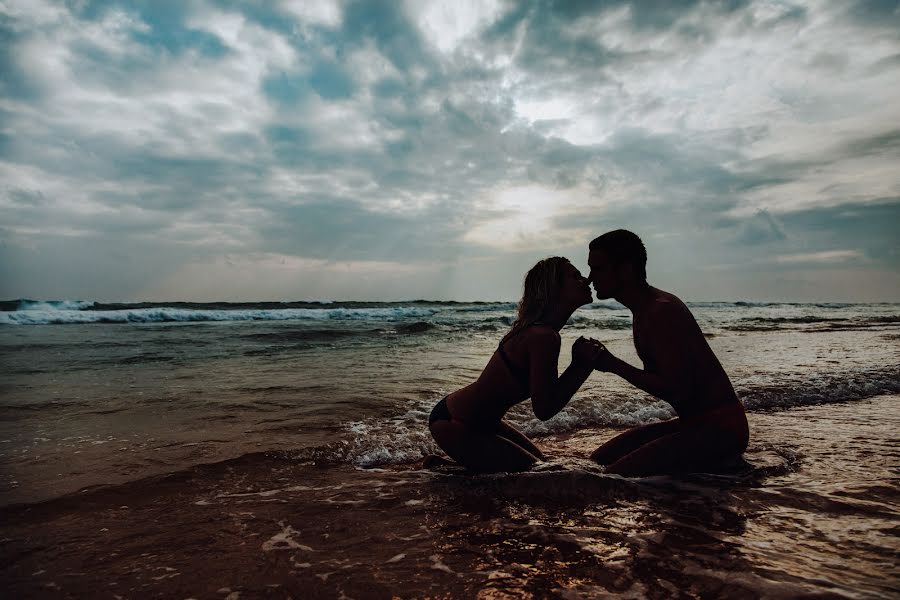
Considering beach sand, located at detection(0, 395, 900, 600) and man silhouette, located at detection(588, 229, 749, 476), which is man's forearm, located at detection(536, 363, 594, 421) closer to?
man silhouette, located at detection(588, 229, 749, 476)

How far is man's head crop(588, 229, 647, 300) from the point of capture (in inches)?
163

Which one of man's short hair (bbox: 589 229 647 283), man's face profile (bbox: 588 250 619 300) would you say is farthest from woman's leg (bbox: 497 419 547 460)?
man's short hair (bbox: 589 229 647 283)

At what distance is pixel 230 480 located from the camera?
425cm

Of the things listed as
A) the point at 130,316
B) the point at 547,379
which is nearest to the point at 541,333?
the point at 547,379

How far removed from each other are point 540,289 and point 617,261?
723 millimetres

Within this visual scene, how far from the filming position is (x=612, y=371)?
3850 mm

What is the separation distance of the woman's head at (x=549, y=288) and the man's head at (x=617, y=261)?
0.20 meters

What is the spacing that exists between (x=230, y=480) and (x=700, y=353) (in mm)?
4123

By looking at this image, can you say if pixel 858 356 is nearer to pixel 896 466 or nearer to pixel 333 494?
pixel 896 466

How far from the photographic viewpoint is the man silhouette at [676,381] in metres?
3.93

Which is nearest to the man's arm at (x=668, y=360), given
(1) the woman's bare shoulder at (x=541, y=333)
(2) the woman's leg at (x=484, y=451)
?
(1) the woman's bare shoulder at (x=541, y=333)

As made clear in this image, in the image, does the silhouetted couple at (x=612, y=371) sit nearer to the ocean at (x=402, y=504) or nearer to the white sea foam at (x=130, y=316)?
the ocean at (x=402, y=504)

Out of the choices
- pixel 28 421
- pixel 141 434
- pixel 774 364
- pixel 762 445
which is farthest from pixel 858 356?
pixel 28 421

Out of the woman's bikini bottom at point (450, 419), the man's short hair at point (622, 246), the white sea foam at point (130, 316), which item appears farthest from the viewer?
the white sea foam at point (130, 316)
